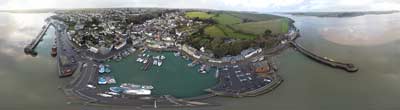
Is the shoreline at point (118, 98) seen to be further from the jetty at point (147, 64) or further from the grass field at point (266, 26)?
the grass field at point (266, 26)

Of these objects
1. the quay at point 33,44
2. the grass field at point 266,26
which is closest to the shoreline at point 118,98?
the quay at point 33,44

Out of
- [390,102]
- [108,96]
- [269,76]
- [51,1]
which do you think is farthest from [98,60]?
[390,102]

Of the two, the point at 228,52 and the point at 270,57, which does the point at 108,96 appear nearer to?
the point at 228,52

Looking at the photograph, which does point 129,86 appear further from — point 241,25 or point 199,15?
point 241,25

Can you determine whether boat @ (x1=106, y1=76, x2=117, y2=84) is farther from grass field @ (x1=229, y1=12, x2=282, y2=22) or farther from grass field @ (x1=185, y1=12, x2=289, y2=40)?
grass field @ (x1=229, y1=12, x2=282, y2=22)

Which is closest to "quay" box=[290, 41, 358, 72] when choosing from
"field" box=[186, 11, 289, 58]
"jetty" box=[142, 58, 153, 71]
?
"field" box=[186, 11, 289, 58]
